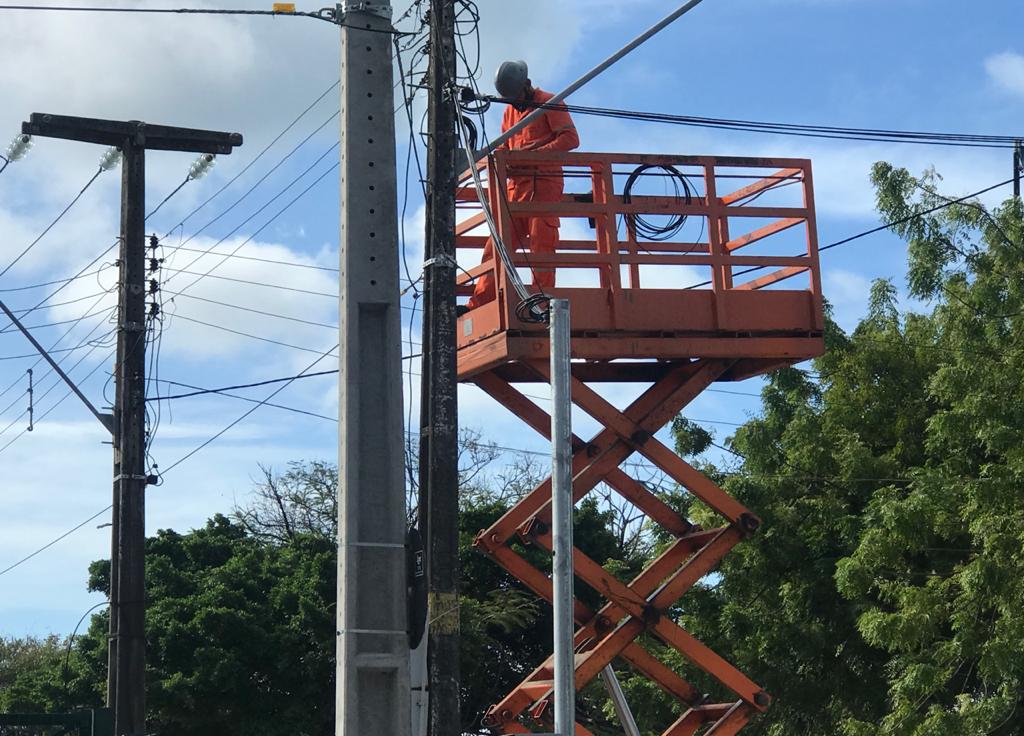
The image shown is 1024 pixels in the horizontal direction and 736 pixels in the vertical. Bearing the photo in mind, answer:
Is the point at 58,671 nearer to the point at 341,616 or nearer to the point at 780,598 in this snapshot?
the point at 780,598

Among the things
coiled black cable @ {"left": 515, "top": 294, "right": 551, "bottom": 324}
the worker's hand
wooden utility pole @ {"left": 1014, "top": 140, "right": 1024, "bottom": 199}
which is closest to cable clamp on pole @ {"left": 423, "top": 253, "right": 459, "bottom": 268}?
coiled black cable @ {"left": 515, "top": 294, "right": 551, "bottom": 324}

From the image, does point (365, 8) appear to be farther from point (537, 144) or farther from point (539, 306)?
point (537, 144)

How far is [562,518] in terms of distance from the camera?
34.4ft

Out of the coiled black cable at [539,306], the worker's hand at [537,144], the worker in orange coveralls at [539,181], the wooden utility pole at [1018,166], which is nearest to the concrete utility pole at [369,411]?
the coiled black cable at [539,306]

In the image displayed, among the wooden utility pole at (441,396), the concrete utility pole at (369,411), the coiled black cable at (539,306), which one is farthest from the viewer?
the coiled black cable at (539,306)

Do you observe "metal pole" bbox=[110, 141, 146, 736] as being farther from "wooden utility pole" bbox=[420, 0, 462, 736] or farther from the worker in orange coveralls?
"wooden utility pole" bbox=[420, 0, 462, 736]

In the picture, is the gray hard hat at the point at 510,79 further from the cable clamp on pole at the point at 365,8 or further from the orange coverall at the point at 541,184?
the cable clamp on pole at the point at 365,8

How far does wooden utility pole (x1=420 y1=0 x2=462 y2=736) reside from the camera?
36.0 ft

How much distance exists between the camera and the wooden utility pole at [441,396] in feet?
36.0

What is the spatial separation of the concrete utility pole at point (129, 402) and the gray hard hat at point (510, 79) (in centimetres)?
903

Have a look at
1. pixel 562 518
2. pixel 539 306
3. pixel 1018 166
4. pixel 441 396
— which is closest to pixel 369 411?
pixel 562 518

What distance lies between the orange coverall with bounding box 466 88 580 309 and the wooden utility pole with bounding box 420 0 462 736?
62.1 inches

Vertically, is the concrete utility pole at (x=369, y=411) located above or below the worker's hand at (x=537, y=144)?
below

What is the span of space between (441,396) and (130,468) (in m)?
9.95
